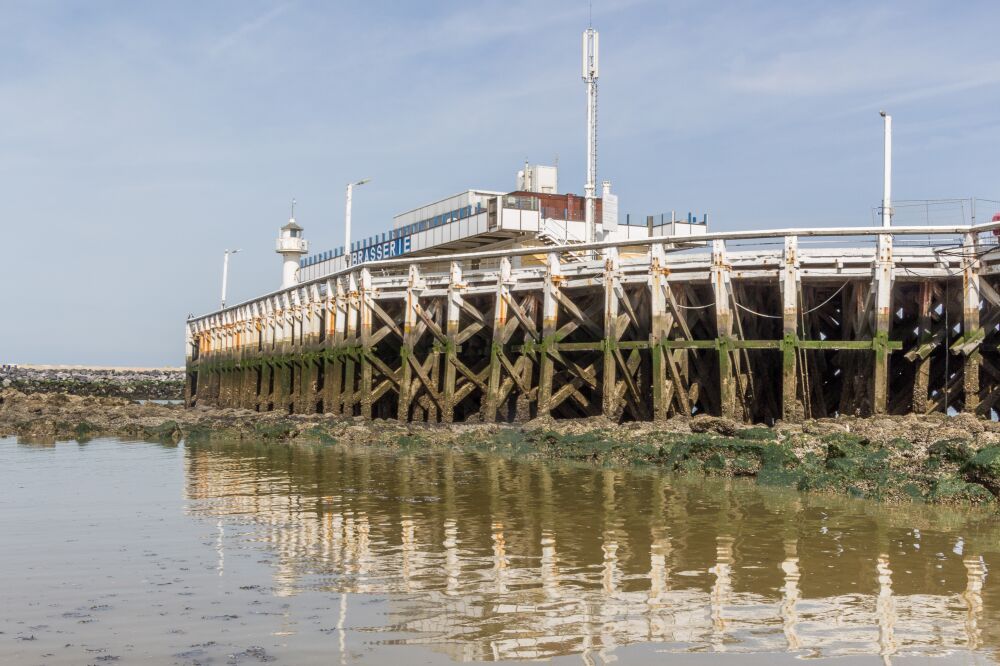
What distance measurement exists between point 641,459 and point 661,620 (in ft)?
37.8

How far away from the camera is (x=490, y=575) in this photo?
9.70 metres

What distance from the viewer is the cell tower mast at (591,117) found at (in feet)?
117

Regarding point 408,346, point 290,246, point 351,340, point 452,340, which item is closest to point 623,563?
point 452,340

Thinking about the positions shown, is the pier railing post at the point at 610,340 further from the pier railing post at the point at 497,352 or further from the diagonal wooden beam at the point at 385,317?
the diagonal wooden beam at the point at 385,317

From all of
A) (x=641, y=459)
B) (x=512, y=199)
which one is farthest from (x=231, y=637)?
(x=512, y=199)

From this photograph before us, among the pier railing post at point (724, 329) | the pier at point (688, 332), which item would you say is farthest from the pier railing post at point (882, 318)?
the pier railing post at point (724, 329)

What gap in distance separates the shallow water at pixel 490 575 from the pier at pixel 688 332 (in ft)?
27.7

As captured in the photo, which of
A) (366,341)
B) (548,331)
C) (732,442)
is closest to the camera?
(732,442)

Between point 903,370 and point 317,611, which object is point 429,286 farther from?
point 317,611

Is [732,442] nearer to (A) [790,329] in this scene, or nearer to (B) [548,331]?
(A) [790,329]

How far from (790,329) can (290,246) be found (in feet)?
128

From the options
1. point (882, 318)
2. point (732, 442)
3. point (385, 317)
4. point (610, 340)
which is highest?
point (385, 317)

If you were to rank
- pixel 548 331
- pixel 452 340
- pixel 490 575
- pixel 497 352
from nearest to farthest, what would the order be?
pixel 490 575 → pixel 548 331 → pixel 497 352 → pixel 452 340

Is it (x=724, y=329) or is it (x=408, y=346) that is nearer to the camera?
(x=724, y=329)
